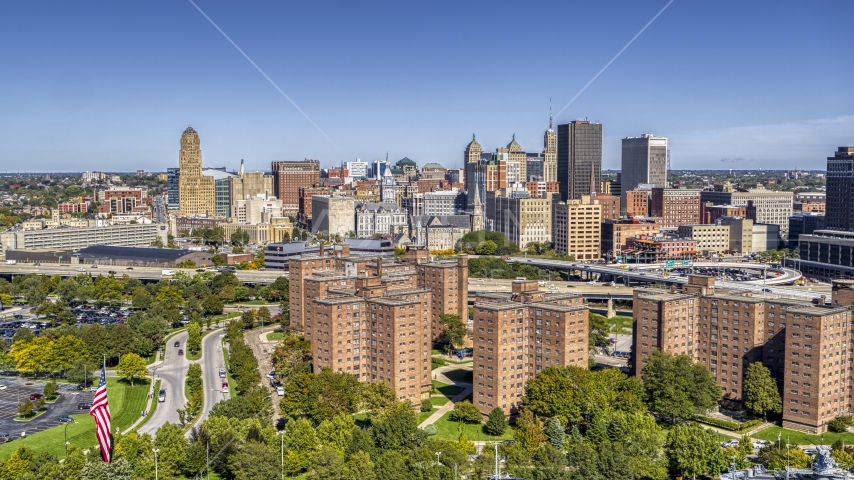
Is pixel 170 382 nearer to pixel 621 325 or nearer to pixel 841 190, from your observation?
pixel 621 325

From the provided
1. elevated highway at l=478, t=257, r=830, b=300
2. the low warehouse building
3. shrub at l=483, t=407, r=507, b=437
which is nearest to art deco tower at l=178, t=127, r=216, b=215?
A: the low warehouse building

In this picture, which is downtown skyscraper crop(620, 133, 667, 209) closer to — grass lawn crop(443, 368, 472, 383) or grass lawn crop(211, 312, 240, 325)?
grass lawn crop(211, 312, 240, 325)

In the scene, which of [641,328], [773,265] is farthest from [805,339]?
[773,265]

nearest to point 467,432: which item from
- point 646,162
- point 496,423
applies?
point 496,423

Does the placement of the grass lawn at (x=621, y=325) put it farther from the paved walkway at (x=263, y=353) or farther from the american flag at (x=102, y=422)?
the american flag at (x=102, y=422)

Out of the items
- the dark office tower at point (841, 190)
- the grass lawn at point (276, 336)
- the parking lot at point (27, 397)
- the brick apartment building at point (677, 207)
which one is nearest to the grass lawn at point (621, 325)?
the grass lawn at point (276, 336)
